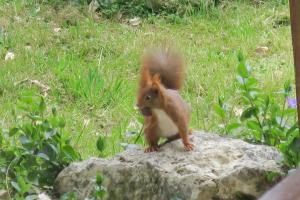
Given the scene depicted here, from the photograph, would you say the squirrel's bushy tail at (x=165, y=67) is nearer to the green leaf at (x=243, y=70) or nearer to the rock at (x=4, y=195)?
the green leaf at (x=243, y=70)

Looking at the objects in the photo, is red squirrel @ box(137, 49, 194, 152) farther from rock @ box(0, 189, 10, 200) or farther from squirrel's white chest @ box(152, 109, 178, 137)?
rock @ box(0, 189, 10, 200)

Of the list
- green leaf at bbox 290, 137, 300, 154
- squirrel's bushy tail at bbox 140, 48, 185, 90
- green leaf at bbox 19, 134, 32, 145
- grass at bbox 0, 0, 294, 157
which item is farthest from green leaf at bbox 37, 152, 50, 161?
green leaf at bbox 290, 137, 300, 154

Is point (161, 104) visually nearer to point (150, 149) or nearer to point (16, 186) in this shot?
point (150, 149)

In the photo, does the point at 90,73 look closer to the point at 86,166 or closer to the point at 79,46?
the point at 79,46

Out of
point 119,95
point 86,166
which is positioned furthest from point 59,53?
point 86,166

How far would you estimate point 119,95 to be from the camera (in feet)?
15.4

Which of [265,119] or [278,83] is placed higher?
[265,119]

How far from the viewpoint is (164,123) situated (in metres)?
2.74

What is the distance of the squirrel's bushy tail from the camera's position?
286cm

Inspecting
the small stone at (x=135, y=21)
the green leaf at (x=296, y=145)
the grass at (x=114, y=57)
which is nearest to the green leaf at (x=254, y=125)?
the green leaf at (x=296, y=145)

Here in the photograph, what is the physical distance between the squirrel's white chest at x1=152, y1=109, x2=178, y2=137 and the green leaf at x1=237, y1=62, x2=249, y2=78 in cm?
32

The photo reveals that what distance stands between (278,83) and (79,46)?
1.66 m

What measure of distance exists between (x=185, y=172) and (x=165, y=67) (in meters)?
0.53

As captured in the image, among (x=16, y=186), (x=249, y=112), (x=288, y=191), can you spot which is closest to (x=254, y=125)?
(x=249, y=112)
